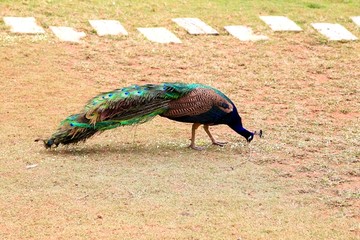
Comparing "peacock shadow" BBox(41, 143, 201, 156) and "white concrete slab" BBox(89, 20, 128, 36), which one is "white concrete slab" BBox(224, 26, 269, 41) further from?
"peacock shadow" BBox(41, 143, 201, 156)

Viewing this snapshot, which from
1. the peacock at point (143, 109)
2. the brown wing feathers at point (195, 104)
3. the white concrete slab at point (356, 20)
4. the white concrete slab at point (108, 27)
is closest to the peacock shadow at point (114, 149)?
the peacock at point (143, 109)

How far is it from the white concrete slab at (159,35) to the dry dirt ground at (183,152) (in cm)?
25

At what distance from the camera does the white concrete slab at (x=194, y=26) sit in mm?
12249

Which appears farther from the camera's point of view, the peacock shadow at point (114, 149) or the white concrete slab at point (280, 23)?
the white concrete slab at point (280, 23)

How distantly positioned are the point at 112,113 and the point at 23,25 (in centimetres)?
534

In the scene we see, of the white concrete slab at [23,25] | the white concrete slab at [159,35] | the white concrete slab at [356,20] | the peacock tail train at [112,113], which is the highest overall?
the peacock tail train at [112,113]

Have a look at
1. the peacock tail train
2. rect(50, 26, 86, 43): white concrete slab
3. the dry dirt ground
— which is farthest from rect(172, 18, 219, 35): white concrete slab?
the peacock tail train

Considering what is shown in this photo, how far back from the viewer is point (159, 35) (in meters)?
12.0

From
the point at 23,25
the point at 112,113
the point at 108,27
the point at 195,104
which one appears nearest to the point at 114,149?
the point at 112,113

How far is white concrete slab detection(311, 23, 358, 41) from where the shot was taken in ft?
40.0

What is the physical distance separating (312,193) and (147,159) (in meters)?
1.61

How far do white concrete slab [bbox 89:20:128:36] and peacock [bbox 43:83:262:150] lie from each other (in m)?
4.72

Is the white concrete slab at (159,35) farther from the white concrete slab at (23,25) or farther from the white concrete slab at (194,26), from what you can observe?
the white concrete slab at (23,25)

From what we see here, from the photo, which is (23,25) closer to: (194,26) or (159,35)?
(159,35)
